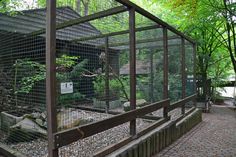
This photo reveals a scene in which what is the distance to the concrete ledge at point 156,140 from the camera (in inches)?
112

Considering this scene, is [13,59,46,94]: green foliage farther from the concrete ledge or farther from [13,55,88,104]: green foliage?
the concrete ledge

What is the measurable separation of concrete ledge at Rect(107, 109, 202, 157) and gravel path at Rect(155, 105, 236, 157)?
11 cm

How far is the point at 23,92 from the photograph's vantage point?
3660mm

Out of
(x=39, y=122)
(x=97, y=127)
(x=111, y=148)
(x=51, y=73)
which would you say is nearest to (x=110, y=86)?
(x=39, y=122)

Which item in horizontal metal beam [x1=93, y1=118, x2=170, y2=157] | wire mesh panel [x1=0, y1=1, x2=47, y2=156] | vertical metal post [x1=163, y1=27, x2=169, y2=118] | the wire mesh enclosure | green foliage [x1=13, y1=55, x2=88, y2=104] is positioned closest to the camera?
the wire mesh enclosure

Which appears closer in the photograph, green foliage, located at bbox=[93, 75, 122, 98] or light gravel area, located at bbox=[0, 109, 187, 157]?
light gravel area, located at bbox=[0, 109, 187, 157]

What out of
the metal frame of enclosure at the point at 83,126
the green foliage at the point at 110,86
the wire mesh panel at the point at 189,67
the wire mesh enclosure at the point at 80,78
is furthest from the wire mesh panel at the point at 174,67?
the green foliage at the point at 110,86

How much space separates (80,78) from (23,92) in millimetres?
1014

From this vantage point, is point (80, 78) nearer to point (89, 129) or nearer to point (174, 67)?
point (89, 129)

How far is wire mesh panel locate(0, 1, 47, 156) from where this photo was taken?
3310mm

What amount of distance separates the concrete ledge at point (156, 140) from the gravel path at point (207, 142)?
108 millimetres

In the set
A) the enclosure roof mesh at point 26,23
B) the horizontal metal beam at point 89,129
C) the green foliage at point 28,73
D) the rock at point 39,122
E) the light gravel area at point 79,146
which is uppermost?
the enclosure roof mesh at point 26,23

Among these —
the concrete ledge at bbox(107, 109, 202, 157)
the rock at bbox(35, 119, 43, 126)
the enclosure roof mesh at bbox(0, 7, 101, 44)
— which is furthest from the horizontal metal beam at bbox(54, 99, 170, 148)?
the enclosure roof mesh at bbox(0, 7, 101, 44)

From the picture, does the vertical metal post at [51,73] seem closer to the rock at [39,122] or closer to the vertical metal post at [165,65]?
the rock at [39,122]
